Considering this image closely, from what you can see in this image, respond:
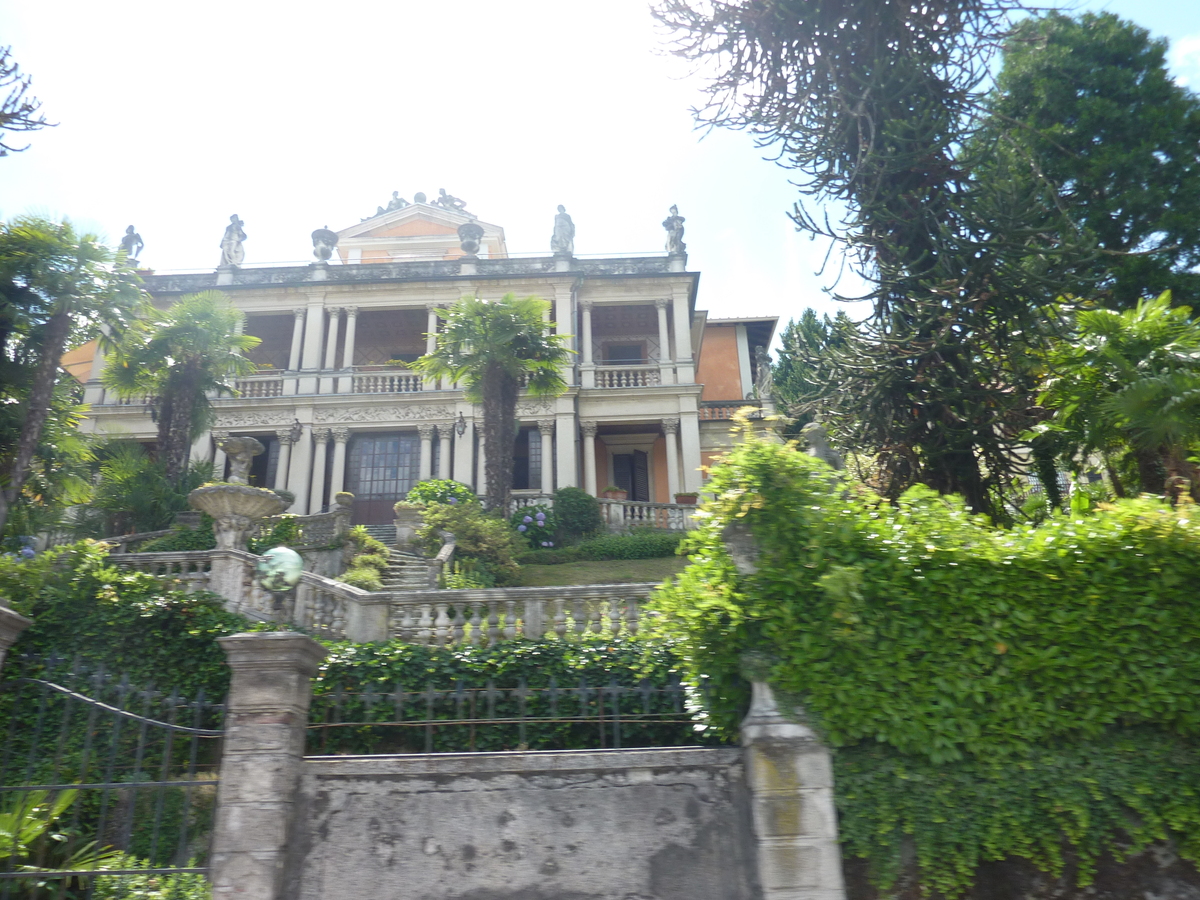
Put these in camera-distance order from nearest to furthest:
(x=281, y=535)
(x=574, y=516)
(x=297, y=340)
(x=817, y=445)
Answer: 1. (x=817, y=445)
2. (x=281, y=535)
3. (x=574, y=516)
4. (x=297, y=340)

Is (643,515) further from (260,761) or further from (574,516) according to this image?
(260,761)

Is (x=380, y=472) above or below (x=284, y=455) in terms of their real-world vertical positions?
below

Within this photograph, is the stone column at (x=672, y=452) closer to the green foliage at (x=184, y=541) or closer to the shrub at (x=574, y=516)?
the shrub at (x=574, y=516)

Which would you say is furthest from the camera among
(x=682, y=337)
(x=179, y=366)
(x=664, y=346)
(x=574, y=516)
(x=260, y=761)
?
(x=664, y=346)

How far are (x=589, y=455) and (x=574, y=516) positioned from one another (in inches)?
196

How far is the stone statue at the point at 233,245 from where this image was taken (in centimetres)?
2659

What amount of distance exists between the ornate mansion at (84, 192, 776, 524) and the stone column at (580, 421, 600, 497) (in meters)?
0.05

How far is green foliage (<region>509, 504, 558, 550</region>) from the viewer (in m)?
18.2

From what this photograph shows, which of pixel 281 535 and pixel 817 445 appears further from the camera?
pixel 281 535

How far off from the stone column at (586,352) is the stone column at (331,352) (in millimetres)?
7722

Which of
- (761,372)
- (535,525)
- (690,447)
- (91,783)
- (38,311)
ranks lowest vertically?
(91,783)

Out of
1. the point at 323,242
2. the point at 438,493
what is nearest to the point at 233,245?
the point at 323,242

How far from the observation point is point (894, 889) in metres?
4.55

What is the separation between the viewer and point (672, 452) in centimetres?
2353
